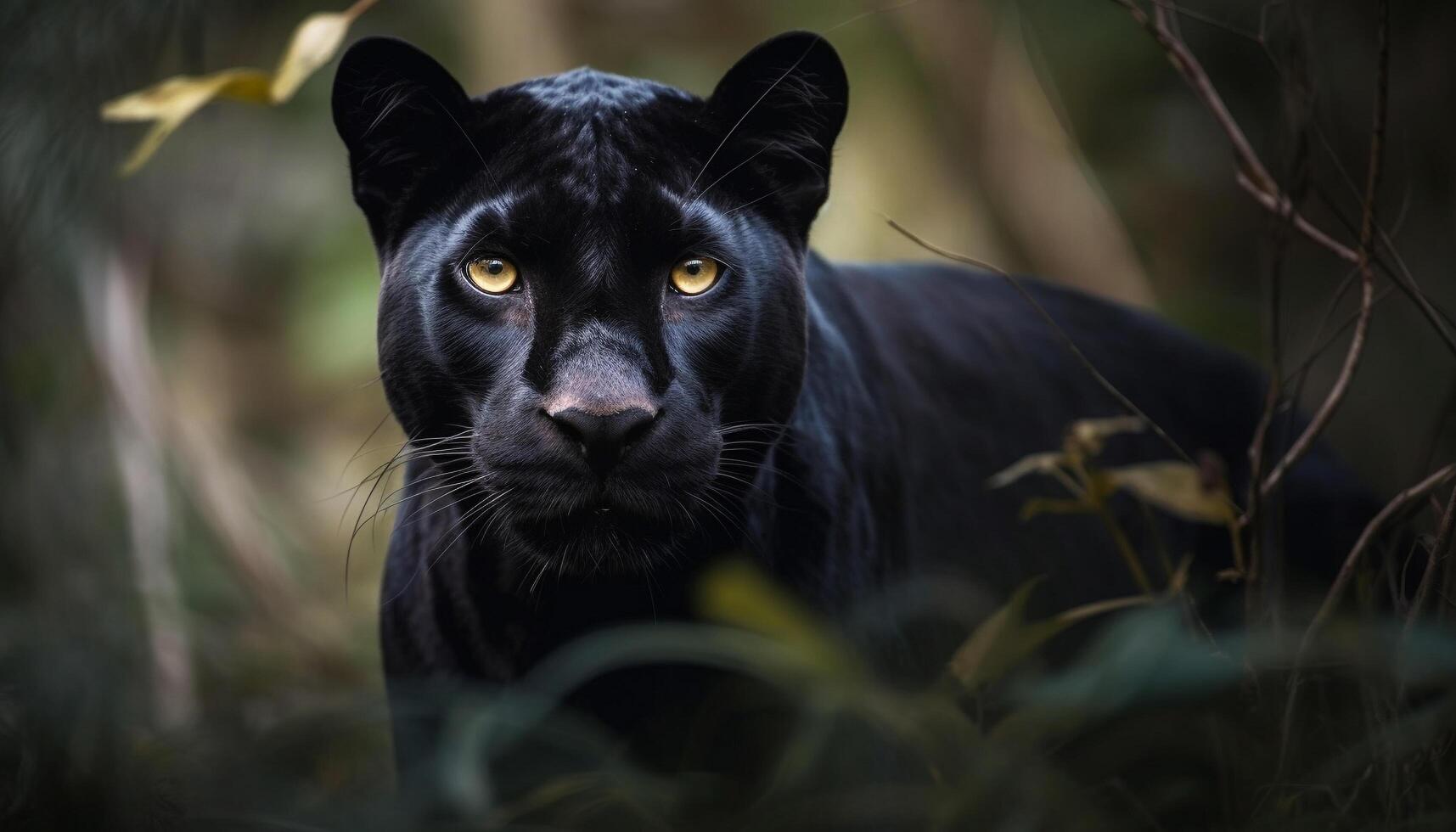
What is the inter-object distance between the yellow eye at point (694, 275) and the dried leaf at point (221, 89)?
65cm

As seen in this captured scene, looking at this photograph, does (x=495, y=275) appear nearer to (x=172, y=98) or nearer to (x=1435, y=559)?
(x=172, y=98)

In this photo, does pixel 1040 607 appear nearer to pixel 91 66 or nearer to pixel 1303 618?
pixel 1303 618

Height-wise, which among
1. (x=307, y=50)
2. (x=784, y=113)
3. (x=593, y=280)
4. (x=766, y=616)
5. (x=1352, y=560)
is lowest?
(x=1352, y=560)

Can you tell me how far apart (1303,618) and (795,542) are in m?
0.83

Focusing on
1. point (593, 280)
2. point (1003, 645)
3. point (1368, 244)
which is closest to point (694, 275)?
point (593, 280)

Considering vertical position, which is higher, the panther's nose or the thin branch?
the panther's nose

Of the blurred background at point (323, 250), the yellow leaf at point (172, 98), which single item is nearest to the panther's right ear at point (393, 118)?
the yellow leaf at point (172, 98)

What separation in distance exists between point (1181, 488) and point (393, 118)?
1.46 m

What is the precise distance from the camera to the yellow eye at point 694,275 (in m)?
1.98

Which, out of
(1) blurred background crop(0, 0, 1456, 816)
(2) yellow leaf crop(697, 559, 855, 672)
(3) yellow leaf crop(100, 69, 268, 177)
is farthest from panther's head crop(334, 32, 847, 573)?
(2) yellow leaf crop(697, 559, 855, 672)

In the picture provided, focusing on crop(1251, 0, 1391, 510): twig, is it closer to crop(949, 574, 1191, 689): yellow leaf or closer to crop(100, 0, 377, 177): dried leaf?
crop(949, 574, 1191, 689): yellow leaf

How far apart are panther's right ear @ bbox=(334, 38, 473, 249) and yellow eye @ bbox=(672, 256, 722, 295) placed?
425mm

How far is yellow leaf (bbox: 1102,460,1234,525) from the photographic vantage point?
188cm

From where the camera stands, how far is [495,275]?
194cm
